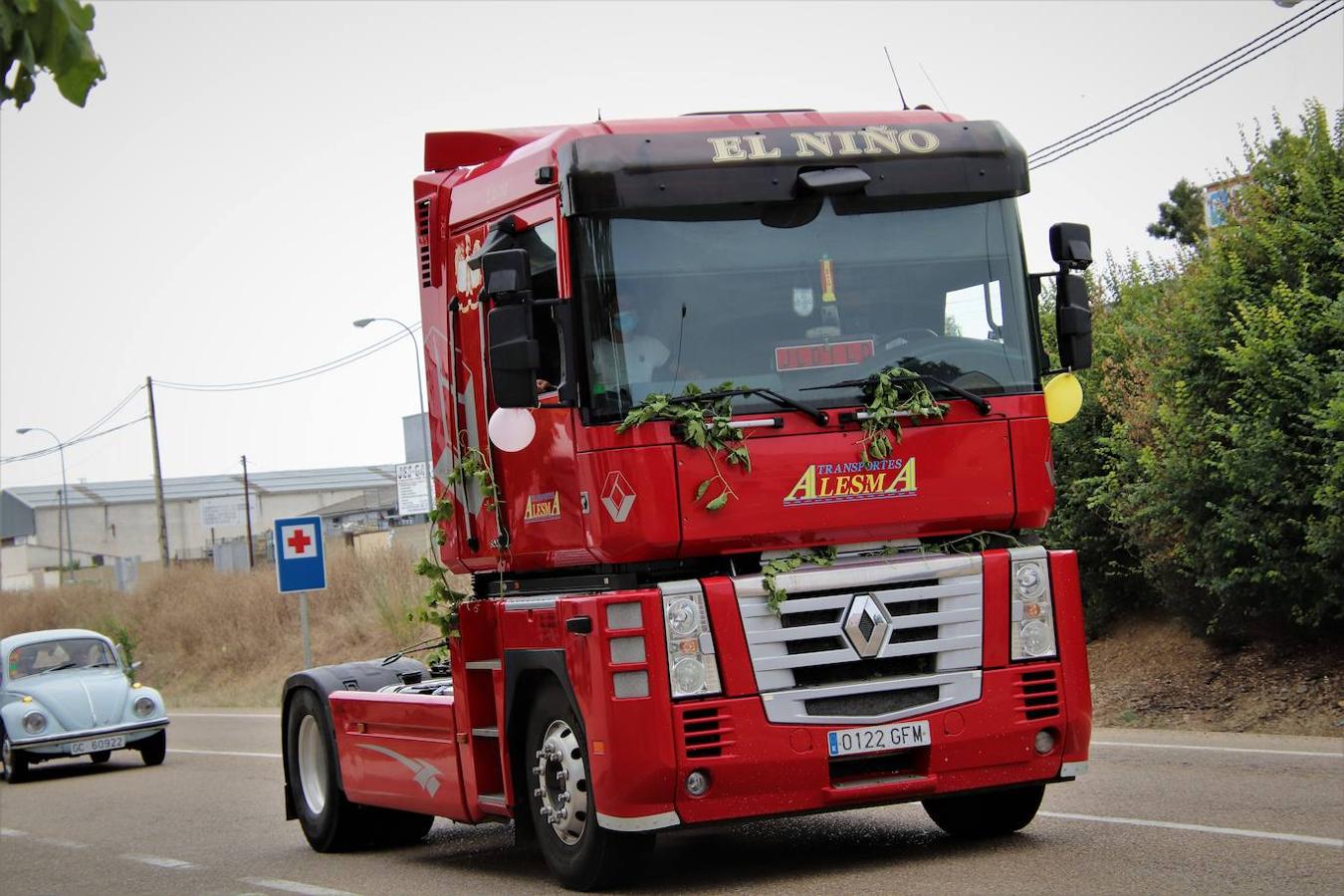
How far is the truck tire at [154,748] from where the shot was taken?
71.8 feet

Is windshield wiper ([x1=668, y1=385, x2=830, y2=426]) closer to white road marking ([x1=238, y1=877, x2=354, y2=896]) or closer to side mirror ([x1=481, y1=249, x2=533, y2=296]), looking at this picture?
side mirror ([x1=481, y1=249, x2=533, y2=296])

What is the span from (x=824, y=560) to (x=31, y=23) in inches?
187

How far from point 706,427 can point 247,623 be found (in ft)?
123

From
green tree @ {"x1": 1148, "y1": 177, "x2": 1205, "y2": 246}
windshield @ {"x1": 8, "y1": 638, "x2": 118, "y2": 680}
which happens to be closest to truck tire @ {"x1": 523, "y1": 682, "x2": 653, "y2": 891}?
windshield @ {"x1": 8, "y1": 638, "x2": 118, "y2": 680}

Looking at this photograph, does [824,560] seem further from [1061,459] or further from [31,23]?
[1061,459]

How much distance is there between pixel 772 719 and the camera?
8.38 metres

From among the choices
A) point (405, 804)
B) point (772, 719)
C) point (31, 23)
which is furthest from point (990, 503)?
point (31, 23)

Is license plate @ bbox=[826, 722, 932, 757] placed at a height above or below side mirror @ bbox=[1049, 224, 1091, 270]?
below

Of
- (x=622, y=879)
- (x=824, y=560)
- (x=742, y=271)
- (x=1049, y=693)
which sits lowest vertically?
(x=622, y=879)

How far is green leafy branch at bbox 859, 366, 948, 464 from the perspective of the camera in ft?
28.0

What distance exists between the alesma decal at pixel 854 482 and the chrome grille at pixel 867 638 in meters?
0.32

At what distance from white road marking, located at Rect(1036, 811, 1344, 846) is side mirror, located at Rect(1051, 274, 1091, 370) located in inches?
98.9

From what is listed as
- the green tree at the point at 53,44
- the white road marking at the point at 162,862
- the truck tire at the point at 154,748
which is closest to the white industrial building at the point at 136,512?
the truck tire at the point at 154,748

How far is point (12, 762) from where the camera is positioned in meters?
21.2
